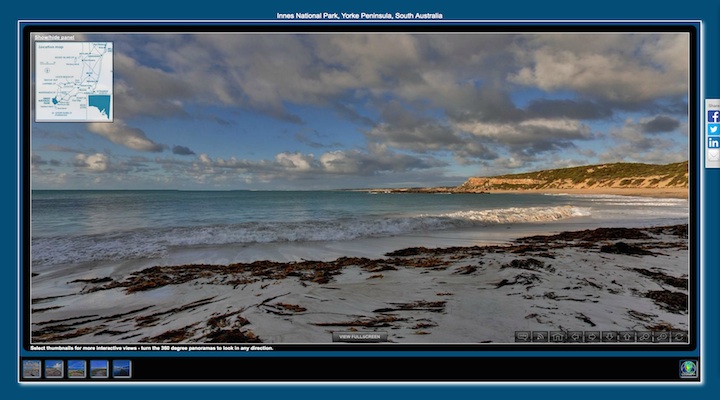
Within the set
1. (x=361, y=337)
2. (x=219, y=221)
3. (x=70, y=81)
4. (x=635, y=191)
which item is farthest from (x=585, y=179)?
(x=219, y=221)

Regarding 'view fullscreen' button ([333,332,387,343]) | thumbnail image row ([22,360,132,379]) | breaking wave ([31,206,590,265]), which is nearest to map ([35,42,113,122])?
breaking wave ([31,206,590,265])

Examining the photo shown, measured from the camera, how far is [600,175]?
Answer: 15.6ft

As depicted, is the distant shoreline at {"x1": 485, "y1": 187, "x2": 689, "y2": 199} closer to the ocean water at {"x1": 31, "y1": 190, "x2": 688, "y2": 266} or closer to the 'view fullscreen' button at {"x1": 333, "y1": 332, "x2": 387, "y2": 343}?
the ocean water at {"x1": 31, "y1": 190, "x2": 688, "y2": 266}

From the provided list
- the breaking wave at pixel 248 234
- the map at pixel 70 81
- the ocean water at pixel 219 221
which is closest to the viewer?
the map at pixel 70 81

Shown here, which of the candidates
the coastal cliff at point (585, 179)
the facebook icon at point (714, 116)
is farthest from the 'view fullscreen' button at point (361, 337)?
the facebook icon at point (714, 116)

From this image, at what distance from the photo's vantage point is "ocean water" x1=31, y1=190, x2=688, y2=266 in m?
3.72

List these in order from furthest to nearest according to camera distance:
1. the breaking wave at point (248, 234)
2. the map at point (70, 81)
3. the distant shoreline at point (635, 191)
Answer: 1. the breaking wave at point (248, 234)
2. the distant shoreline at point (635, 191)
3. the map at point (70, 81)

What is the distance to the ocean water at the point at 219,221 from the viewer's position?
372cm

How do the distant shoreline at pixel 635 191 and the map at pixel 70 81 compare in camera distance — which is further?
the distant shoreline at pixel 635 191

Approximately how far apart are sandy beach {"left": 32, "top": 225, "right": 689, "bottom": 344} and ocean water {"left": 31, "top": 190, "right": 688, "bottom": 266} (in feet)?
1.92

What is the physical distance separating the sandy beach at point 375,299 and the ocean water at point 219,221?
1.92 ft

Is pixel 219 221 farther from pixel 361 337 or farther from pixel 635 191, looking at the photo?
pixel 635 191

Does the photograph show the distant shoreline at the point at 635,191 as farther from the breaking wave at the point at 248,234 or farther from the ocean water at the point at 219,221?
the breaking wave at the point at 248,234

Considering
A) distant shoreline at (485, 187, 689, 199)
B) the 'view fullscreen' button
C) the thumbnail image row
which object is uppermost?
distant shoreline at (485, 187, 689, 199)
